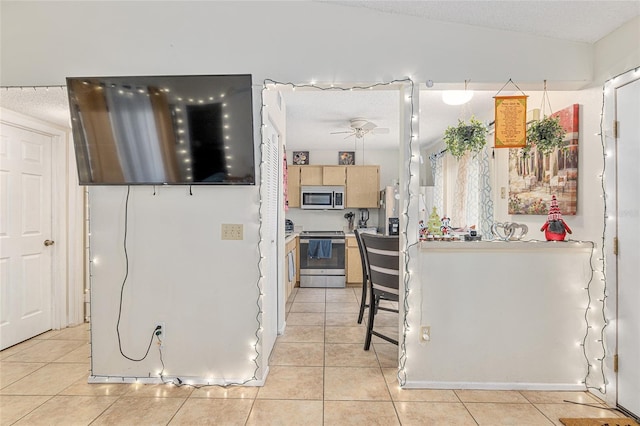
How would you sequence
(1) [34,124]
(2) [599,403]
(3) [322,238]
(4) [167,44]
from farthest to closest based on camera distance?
(3) [322,238] < (1) [34,124] < (4) [167,44] < (2) [599,403]

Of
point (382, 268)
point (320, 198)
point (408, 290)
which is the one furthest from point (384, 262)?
point (320, 198)

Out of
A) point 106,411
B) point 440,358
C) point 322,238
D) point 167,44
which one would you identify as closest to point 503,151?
point 440,358

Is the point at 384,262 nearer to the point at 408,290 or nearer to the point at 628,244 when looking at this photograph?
the point at 408,290

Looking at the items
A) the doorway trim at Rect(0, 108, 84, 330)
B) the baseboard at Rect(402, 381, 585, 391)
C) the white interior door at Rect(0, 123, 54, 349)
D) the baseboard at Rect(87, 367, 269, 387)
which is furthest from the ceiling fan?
the white interior door at Rect(0, 123, 54, 349)

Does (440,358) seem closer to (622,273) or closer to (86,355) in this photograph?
(622,273)

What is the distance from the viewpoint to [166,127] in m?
2.26

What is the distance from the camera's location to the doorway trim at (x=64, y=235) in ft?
11.4

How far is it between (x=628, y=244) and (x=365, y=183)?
386 cm

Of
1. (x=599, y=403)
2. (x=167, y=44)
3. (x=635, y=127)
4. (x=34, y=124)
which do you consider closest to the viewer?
(x=635, y=127)

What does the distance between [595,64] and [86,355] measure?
14.7 feet

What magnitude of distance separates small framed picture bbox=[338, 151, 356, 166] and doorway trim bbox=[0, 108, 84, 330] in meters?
3.84

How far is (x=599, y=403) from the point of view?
7.18 feet

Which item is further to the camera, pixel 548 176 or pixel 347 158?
pixel 347 158

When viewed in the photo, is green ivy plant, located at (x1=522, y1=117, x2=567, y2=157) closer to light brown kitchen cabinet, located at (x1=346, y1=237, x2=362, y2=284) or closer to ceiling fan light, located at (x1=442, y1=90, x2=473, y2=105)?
ceiling fan light, located at (x1=442, y1=90, x2=473, y2=105)
